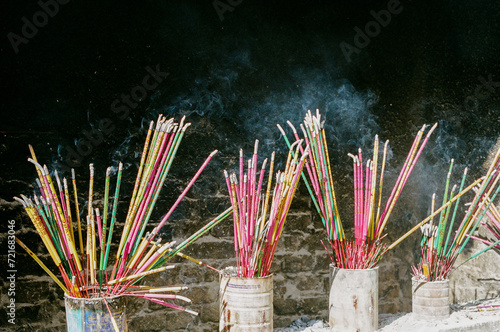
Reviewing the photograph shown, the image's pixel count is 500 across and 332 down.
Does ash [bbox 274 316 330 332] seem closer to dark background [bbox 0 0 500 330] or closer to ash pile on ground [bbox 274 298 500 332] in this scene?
ash pile on ground [bbox 274 298 500 332]

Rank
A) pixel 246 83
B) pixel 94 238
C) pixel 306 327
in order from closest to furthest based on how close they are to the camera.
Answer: pixel 94 238 → pixel 306 327 → pixel 246 83

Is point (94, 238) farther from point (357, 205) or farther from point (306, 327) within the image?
point (306, 327)

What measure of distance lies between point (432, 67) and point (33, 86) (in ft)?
8.91

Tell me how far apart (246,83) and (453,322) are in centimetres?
192

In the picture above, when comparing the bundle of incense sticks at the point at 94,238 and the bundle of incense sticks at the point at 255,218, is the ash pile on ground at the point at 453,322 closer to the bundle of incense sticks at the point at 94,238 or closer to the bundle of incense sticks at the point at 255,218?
the bundle of incense sticks at the point at 255,218

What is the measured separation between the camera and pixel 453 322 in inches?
113

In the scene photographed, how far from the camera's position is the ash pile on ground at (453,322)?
2820 mm

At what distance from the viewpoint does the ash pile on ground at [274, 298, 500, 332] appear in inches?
111

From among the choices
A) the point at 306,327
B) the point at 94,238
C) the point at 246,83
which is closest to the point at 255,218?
the point at 94,238

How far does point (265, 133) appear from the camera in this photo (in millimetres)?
3482

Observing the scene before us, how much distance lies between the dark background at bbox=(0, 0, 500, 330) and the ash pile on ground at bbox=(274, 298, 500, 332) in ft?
2.64

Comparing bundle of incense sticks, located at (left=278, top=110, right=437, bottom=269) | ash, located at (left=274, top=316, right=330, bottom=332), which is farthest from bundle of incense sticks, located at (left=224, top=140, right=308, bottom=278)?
ash, located at (left=274, top=316, right=330, bottom=332)

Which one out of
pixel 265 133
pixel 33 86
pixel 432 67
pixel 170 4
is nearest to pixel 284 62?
pixel 265 133

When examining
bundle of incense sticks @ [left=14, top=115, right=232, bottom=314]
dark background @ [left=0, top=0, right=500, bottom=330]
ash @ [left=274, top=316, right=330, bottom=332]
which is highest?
dark background @ [left=0, top=0, right=500, bottom=330]
